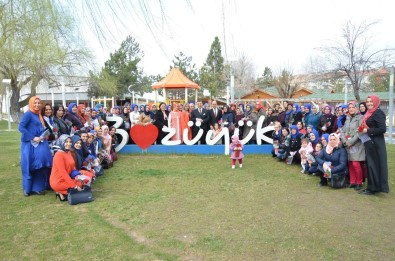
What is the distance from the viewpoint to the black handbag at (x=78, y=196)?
4.56 m

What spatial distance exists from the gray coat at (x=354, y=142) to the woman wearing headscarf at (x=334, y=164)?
0.31ft

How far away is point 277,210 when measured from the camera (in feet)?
14.1

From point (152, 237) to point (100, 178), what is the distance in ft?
10.2

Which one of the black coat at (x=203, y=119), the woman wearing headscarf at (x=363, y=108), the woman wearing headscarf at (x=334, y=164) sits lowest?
the woman wearing headscarf at (x=334, y=164)

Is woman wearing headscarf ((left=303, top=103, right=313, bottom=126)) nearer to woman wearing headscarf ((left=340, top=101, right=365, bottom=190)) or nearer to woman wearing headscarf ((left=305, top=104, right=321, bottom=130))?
woman wearing headscarf ((left=305, top=104, right=321, bottom=130))

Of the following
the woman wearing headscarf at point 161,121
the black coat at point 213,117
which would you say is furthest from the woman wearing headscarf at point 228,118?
the woman wearing headscarf at point 161,121

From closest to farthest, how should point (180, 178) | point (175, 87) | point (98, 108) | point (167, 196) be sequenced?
point (167, 196), point (180, 178), point (98, 108), point (175, 87)

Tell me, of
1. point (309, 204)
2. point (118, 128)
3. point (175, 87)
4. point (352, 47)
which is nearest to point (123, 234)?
point (309, 204)

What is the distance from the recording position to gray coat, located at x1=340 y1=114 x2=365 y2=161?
5.23 m

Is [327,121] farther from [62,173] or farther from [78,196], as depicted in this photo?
[62,173]

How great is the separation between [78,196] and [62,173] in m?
0.41

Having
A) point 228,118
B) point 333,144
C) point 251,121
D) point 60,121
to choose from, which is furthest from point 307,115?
point 60,121

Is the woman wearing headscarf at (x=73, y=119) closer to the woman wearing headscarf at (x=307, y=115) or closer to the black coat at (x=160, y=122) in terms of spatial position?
the black coat at (x=160, y=122)

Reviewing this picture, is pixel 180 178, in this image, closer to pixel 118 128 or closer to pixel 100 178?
pixel 100 178
